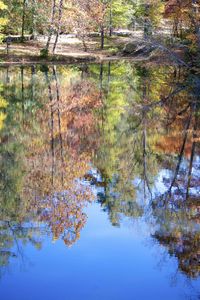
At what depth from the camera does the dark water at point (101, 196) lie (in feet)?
25.6

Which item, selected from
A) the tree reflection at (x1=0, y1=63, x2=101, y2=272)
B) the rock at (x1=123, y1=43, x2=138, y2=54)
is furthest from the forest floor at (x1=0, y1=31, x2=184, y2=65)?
the tree reflection at (x1=0, y1=63, x2=101, y2=272)

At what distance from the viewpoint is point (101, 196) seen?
11.6 metres

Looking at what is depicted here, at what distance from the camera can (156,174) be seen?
42.3 feet

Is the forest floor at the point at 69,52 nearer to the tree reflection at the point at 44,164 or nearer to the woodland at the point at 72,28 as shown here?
the woodland at the point at 72,28

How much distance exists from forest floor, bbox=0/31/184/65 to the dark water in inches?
760

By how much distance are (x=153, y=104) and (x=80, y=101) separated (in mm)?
3783

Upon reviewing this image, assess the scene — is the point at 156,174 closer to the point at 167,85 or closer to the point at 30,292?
the point at 30,292

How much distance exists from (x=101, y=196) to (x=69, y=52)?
36.7 meters

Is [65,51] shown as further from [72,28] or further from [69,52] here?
[72,28]

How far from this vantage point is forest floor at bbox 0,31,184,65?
42.4 m

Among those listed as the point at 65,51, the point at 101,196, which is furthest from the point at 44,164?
the point at 65,51

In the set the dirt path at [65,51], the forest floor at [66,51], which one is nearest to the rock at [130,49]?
the forest floor at [66,51]

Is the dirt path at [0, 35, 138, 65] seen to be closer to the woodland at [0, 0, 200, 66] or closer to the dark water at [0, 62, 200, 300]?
the woodland at [0, 0, 200, 66]

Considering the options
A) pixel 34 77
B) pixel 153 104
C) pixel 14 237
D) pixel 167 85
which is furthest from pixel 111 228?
pixel 34 77
